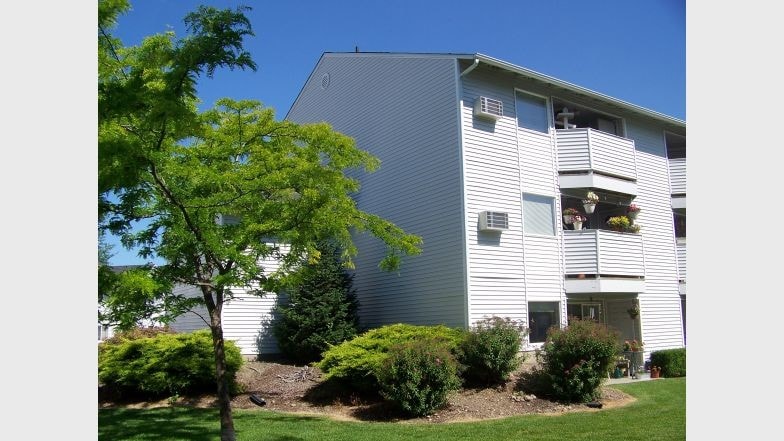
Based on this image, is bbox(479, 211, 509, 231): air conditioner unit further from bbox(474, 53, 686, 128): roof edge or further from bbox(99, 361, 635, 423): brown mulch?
bbox(474, 53, 686, 128): roof edge

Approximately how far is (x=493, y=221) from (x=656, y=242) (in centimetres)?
721

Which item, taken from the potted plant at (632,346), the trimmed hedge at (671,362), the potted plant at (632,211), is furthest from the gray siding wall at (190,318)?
the trimmed hedge at (671,362)

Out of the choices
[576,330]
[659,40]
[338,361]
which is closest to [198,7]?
[659,40]

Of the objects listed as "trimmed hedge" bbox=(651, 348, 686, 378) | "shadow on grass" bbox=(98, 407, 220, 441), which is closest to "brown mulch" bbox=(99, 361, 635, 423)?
"shadow on grass" bbox=(98, 407, 220, 441)

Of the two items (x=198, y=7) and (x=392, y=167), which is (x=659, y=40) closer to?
(x=198, y=7)

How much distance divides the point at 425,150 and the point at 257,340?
7.43 m

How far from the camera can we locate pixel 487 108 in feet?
50.6

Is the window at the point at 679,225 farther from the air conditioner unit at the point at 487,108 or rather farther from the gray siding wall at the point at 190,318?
the gray siding wall at the point at 190,318

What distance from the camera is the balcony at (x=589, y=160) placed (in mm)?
17062

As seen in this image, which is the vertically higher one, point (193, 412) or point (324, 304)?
point (324, 304)

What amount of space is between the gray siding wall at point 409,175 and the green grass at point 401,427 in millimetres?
4349

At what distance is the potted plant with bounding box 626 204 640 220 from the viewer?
1817cm

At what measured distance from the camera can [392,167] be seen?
1759cm

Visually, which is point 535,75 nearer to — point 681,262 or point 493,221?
point 493,221
